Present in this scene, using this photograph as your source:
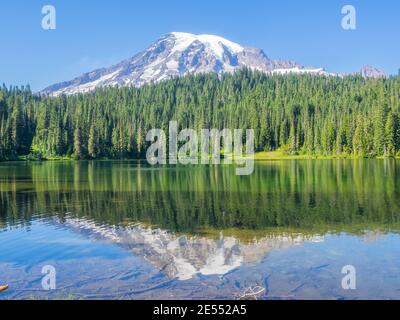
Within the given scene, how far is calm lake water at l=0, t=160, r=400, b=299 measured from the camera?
60.1 ft

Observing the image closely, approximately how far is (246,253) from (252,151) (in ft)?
541

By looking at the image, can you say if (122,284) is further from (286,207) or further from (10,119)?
(10,119)

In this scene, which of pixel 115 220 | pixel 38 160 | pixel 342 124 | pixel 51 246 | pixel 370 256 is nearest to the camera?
pixel 370 256

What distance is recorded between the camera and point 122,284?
18.9 metres

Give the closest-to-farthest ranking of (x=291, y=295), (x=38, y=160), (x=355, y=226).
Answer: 1. (x=291, y=295)
2. (x=355, y=226)
3. (x=38, y=160)

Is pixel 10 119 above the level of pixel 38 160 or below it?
above

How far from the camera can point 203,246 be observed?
84.4ft

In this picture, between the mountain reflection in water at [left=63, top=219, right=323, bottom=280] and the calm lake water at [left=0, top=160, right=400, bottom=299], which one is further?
the mountain reflection in water at [left=63, top=219, right=323, bottom=280]

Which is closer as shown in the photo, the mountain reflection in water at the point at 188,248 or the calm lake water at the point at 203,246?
the calm lake water at the point at 203,246

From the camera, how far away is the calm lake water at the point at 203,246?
18.3 metres

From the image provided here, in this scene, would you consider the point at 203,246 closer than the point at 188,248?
No
